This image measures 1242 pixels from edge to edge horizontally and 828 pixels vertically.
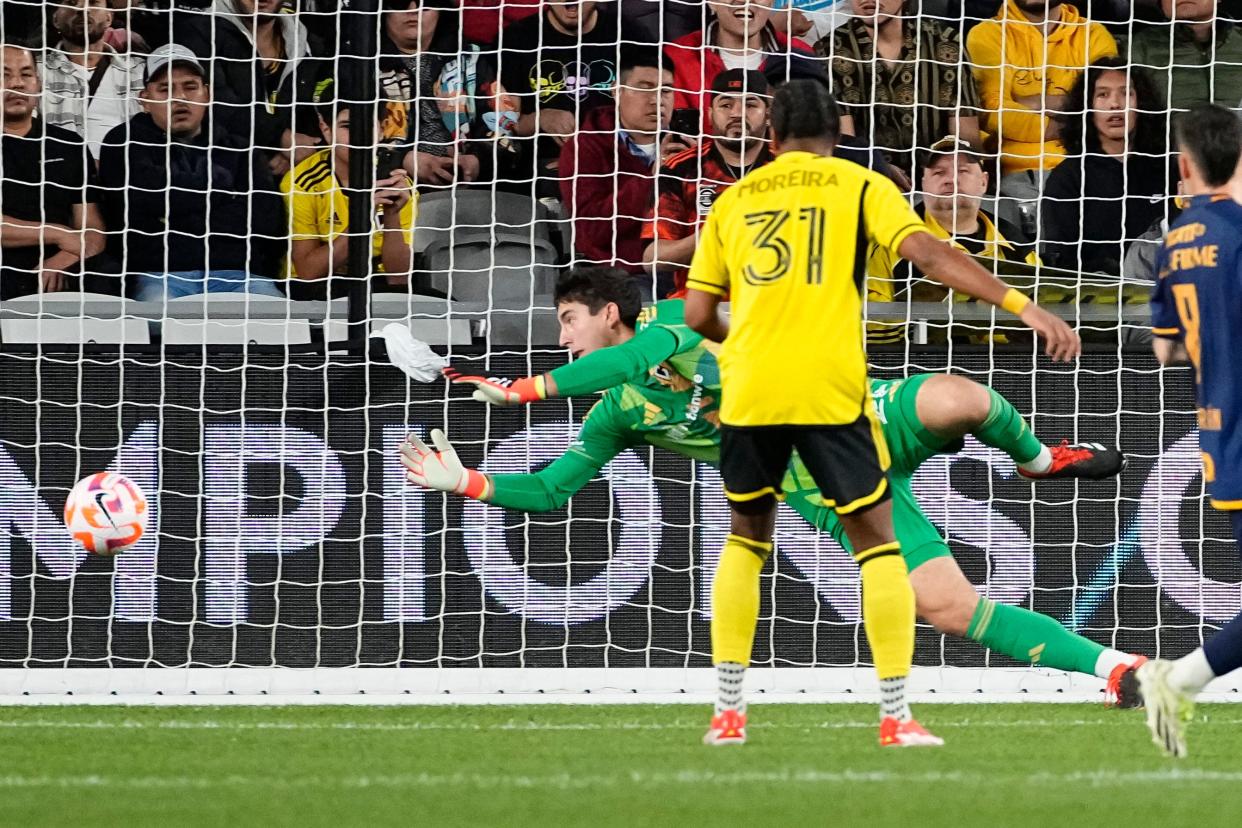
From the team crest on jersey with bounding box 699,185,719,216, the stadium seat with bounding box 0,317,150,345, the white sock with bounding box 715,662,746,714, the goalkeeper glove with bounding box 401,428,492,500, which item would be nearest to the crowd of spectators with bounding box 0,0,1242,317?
the team crest on jersey with bounding box 699,185,719,216

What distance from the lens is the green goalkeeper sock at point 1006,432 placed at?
6.27m

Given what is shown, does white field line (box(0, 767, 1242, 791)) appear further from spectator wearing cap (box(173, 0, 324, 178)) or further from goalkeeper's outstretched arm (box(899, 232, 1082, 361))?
spectator wearing cap (box(173, 0, 324, 178))

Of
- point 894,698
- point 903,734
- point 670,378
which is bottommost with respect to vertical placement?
point 903,734

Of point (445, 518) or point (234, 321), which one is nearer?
point (445, 518)

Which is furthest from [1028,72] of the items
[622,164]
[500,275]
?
[500,275]

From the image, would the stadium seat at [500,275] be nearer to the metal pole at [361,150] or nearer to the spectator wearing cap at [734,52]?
the metal pole at [361,150]

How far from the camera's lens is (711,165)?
28.1ft

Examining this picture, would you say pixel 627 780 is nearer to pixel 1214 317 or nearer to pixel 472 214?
pixel 1214 317

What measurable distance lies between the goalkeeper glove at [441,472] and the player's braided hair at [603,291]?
688 mm

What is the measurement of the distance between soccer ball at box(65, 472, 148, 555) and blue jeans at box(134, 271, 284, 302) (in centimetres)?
157

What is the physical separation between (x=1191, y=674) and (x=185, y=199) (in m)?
5.29

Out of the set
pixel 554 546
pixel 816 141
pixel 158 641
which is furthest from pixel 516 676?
pixel 816 141

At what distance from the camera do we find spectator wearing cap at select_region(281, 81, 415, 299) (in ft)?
27.6

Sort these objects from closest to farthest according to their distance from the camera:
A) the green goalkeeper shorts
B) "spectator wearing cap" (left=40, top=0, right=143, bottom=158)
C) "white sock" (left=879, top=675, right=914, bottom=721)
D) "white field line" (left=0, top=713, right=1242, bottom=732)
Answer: "white sock" (left=879, top=675, right=914, bottom=721), "white field line" (left=0, top=713, right=1242, bottom=732), the green goalkeeper shorts, "spectator wearing cap" (left=40, top=0, right=143, bottom=158)
